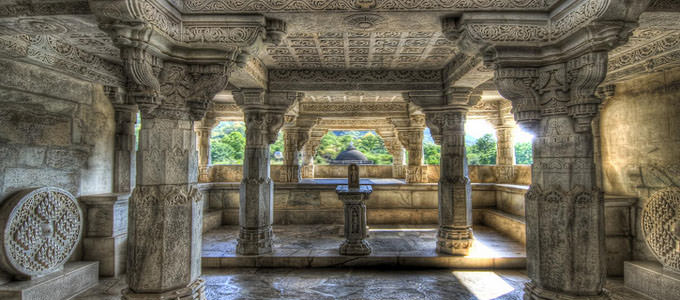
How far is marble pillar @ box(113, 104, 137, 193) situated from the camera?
18.4ft

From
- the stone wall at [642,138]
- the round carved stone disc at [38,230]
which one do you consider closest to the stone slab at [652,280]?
the stone wall at [642,138]

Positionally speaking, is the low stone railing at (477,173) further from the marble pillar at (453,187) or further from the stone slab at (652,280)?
the stone slab at (652,280)

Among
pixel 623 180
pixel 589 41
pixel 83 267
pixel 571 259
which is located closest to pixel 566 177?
pixel 571 259

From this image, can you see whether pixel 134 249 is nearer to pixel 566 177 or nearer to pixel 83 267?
pixel 83 267

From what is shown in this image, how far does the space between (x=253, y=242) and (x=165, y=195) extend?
316 cm

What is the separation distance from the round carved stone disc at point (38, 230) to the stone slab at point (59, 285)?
0.44 feet

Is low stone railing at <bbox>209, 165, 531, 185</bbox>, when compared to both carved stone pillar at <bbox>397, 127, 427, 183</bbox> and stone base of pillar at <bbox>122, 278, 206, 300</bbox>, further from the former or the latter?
stone base of pillar at <bbox>122, 278, 206, 300</bbox>

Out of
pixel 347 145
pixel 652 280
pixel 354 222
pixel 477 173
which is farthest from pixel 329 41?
pixel 347 145

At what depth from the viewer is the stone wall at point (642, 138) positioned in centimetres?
450

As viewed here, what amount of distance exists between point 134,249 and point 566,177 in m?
4.08

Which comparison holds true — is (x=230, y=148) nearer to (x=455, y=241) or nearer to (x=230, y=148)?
(x=230, y=148)

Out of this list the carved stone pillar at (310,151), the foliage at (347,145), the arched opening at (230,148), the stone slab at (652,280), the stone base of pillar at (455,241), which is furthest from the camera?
the foliage at (347,145)

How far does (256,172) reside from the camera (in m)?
5.88

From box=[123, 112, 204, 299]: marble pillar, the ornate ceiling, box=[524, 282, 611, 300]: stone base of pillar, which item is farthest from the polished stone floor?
the ornate ceiling
